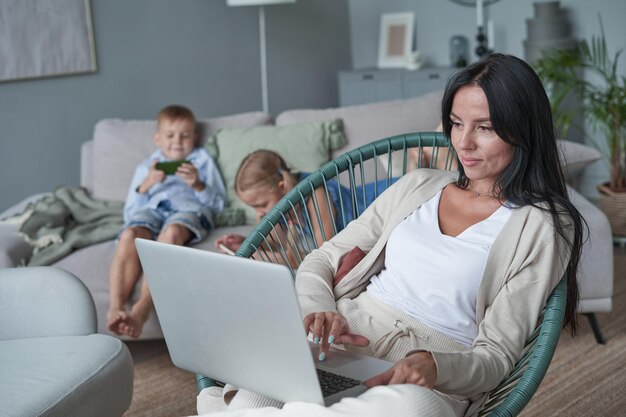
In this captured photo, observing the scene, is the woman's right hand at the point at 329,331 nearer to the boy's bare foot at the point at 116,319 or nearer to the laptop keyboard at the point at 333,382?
the laptop keyboard at the point at 333,382

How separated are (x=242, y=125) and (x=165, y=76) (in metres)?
1.79

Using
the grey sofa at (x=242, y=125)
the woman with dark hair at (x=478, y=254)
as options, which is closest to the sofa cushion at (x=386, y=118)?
the grey sofa at (x=242, y=125)

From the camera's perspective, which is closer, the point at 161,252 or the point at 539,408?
the point at 161,252

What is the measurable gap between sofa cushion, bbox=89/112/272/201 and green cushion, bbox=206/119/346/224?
0.15 m

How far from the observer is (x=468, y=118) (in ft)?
5.53

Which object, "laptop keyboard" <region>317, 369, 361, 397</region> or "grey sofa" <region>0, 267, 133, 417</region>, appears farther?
"grey sofa" <region>0, 267, 133, 417</region>

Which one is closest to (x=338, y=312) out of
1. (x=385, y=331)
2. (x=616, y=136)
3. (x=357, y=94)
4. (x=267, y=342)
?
(x=385, y=331)

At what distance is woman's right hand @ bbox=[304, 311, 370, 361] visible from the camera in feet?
5.45

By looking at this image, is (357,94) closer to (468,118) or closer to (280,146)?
(280,146)

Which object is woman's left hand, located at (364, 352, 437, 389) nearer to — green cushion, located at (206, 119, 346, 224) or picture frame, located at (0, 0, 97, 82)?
green cushion, located at (206, 119, 346, 224)

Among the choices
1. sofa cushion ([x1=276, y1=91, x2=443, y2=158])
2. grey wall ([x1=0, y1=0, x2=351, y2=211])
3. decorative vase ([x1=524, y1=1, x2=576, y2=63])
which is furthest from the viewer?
decorative vase ([x1=524, y1=1, x2=576, y2=63])

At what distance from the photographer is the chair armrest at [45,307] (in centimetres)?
224

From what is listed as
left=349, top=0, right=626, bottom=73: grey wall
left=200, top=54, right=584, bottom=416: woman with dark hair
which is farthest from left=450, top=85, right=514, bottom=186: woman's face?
left=349, top=0, right=626, bottom=73: grey wall

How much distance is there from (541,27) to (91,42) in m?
2.63
